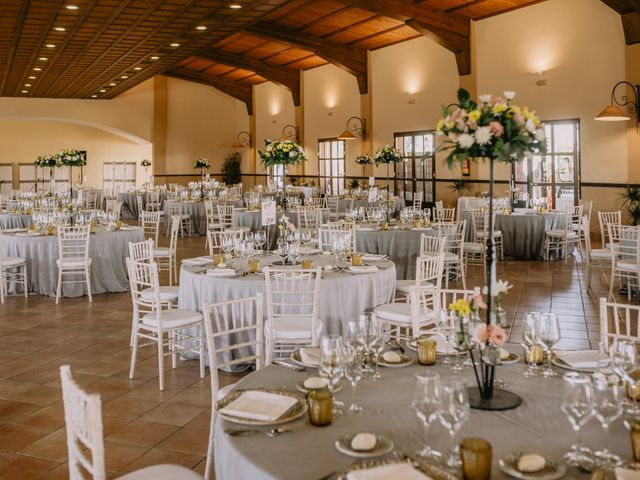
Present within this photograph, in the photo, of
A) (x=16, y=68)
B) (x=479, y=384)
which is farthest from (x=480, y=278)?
(x=16, y=68)

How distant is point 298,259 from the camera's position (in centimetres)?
611

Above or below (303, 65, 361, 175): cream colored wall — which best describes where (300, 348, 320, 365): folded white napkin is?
below

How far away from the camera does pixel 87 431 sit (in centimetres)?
207

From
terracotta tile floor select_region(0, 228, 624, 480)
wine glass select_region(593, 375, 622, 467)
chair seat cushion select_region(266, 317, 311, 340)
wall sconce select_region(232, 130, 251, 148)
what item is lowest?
terracotta tile floor select_region(0, 228, 624, 480)

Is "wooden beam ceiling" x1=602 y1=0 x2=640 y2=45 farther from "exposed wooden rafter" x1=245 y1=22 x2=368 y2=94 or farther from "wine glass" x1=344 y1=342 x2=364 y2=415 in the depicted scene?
"wine glass" x1=344 y1=342 x2=364 y2=415

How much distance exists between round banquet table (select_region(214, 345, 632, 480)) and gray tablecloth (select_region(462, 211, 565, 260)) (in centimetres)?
908

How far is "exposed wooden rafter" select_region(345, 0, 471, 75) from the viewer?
13914mm

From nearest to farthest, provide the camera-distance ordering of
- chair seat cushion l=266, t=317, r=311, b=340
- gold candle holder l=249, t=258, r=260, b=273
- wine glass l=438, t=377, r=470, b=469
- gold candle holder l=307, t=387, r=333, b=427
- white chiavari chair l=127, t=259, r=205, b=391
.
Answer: wine glass l=438, t=377, r=470, b=469 → gold candle holder l=307, t=387, r=333, b=427 → chair seat cushion l=266, t=317, r=311, b=340 → white chiavari chair l=127, t=259, r=205, b=391 → gold candle holder l=249, t=258, r=260, b=273

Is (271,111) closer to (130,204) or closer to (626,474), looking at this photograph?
(130,204)

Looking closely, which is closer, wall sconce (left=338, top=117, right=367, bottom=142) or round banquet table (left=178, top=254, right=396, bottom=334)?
round banquet table (left=178, top=254, right=396, bottom=334)

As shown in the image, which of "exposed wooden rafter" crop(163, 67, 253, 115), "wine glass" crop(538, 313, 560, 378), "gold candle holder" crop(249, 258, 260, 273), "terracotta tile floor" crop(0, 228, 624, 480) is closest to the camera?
"wine glass" crop(538, 313, 560, 378)

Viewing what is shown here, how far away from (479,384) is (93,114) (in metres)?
23.2

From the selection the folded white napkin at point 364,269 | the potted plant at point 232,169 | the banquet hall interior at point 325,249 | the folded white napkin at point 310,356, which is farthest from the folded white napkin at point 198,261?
the potted plant at point 232,169

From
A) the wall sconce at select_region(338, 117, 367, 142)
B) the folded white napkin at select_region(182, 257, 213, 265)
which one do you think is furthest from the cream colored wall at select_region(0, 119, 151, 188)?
the folded white napkin at select_region(182, 257, 213, 265)
